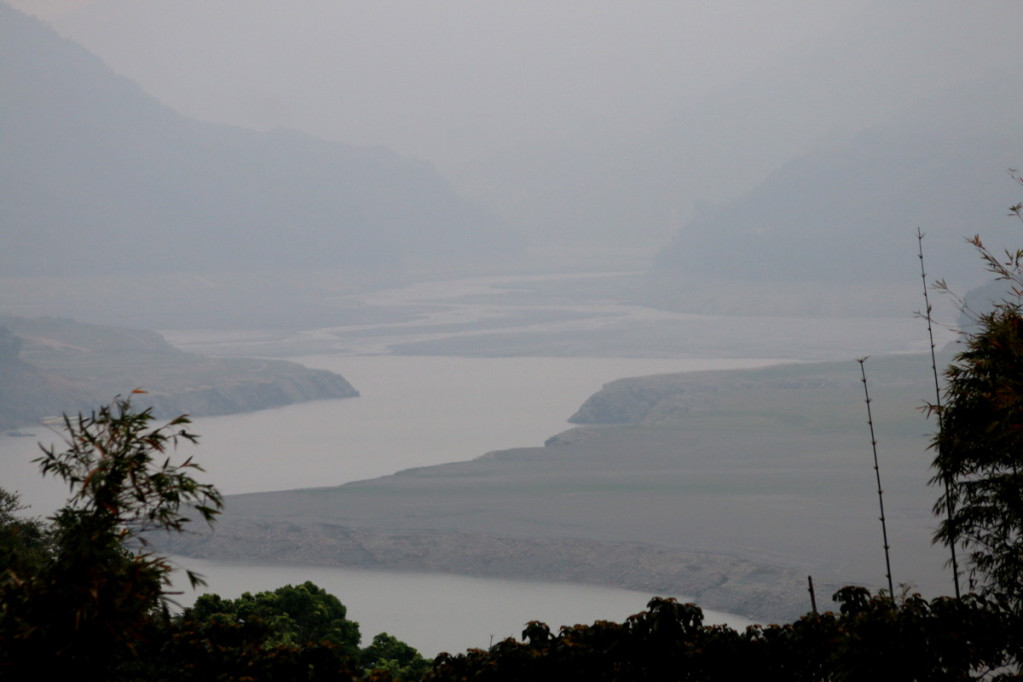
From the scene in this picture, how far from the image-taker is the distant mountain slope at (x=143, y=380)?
58.1 meters

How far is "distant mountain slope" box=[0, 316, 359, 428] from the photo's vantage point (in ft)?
191

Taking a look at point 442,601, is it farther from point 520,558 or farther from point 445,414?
point 445,414

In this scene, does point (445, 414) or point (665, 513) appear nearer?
point (665, 513)

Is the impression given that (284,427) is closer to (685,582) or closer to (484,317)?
(685,582)

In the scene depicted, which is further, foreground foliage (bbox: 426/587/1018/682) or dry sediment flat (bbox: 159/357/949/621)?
dry sediment flat (bbox: 159/357/949/621)

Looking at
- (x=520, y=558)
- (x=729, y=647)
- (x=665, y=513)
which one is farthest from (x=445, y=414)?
(x=729, y=647)

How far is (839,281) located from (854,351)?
83.3ft

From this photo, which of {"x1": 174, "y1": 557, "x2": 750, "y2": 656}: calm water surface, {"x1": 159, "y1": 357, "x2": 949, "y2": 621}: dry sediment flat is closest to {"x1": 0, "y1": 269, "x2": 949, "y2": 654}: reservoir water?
{"x1": 174, "y1": 557, "x2": 750, "y2": 656}: calm water surface

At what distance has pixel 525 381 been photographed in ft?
209

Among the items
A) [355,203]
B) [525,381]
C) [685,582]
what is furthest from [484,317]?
[685,582]

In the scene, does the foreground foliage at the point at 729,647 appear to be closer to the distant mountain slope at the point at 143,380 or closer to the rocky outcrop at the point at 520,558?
the rocky outcrop at the point at 520,558

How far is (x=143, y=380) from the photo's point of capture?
61969 millimetres

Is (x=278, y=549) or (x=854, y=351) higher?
(x=854, y=351)

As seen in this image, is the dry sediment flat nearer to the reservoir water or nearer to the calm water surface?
the calm water surface
